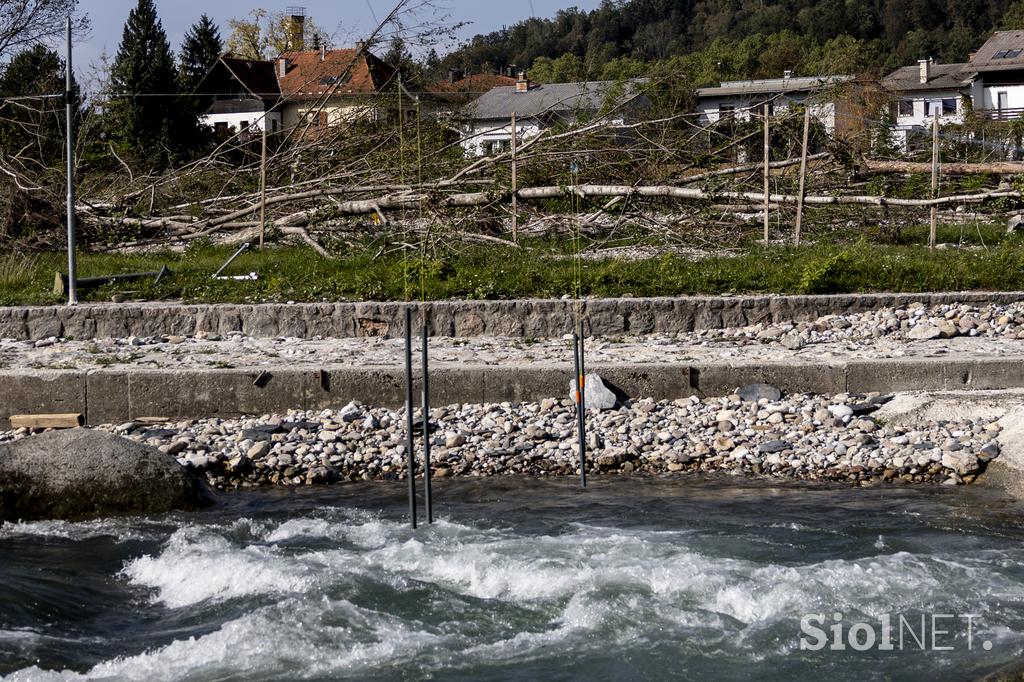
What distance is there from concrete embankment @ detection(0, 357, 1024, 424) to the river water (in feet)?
5.82

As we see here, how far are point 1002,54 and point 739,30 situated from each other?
112ft

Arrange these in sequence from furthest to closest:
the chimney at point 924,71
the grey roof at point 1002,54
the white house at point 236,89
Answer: the chimney at point 924,71, the grey roof at point 1002,54, the white house at point 236,89

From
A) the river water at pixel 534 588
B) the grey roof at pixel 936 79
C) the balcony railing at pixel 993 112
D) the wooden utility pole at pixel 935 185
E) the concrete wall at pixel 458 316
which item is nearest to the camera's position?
the river water at pixel 534 588

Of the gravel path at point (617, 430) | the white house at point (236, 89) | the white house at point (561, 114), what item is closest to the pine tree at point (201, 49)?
the white house at point (236, 89)

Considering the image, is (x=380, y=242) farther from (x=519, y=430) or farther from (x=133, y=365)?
(x=519, y=430)

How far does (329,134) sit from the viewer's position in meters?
18.0

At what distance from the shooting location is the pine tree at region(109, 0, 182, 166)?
3412cm

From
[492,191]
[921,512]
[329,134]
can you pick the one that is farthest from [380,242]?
[921,512]

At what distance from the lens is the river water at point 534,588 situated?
5742 millimetres

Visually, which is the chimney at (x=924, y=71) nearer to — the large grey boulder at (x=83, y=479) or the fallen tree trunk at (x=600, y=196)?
the fallen tree trunk at (x=600, y=196)

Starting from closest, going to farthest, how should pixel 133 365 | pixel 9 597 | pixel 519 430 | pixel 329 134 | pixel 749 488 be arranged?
pixel 9 597, pixel 749 488, pixel 519 430, pixel 133 365, pixel 329 134

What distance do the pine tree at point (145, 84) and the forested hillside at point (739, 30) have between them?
3930 centimetres

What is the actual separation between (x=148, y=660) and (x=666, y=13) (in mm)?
96986

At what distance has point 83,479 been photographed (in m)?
8.08
